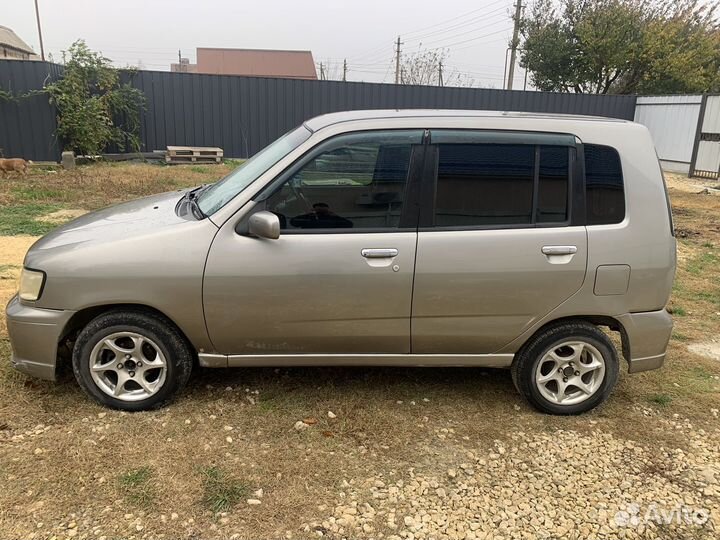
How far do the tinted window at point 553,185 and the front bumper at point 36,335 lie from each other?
2.84 m

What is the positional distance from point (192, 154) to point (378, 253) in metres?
13.6

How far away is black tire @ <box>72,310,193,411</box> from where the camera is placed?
3184mm

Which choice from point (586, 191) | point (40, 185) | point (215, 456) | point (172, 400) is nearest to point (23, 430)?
point (172, 400)

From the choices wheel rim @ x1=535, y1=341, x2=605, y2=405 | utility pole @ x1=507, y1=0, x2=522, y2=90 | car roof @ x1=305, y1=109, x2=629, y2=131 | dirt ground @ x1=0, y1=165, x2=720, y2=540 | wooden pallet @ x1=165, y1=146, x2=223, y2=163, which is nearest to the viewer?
dirt ground @ x1=0, y1=165, x2=720, y2=540

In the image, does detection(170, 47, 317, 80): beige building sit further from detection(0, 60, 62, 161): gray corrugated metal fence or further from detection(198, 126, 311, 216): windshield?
detection(198, 126, 311, 216): windshield

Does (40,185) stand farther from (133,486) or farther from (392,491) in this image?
(392,491)

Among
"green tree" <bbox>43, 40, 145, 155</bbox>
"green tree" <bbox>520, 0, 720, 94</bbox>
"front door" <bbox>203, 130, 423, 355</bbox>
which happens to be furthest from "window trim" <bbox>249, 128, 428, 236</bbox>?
"green tree" <bbox>520, 0, 720, 94</bbox>

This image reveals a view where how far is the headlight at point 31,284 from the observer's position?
10.3 feet

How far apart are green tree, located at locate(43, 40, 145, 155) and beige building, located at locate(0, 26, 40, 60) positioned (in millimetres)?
38349

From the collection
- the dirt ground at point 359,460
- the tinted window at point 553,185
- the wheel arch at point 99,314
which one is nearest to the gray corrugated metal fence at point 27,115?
the dirt ground at point 359,460

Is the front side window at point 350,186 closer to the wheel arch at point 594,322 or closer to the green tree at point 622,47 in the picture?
the wheel arch at point 594,322

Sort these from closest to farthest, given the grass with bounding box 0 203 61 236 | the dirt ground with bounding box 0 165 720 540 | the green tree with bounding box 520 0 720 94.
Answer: the dirt ground with bounding box 0 165 720 540
the grass with bounding box 0 203 61 236
the green tree with bounding box 520 0 720 94

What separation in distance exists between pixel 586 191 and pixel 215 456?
2643 mm

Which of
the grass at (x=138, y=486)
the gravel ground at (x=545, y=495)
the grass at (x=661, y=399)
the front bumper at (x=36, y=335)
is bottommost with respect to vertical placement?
the gravel ground at (x=545, y=495)
